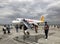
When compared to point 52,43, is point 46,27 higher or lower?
higher

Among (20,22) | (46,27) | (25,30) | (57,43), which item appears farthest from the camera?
(20,22)

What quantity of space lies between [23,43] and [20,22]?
64.4ft

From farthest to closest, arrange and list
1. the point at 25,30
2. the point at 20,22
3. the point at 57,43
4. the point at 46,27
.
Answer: the point at 20,22 → the point at 25,30 → the point at 46,27 → the point at 57,43

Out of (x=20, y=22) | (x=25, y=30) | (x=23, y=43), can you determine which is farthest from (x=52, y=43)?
(x=20, y=22)

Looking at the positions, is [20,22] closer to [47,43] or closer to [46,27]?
[46,27]

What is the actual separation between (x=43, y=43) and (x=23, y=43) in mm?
2041

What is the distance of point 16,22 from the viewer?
37.4 m

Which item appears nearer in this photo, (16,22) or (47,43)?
(47,43)

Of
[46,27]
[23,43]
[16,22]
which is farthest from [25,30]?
[16,22]

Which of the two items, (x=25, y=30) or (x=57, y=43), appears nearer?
(x=57, y=43)

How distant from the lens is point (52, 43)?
54.5ft

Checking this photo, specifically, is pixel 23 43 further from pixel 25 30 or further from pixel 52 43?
pixel 25 30

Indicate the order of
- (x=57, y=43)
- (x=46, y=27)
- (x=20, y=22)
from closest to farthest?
(x=57, y=43), (x=46, y=27), (x=20, y=22)

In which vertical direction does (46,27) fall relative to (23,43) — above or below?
above
